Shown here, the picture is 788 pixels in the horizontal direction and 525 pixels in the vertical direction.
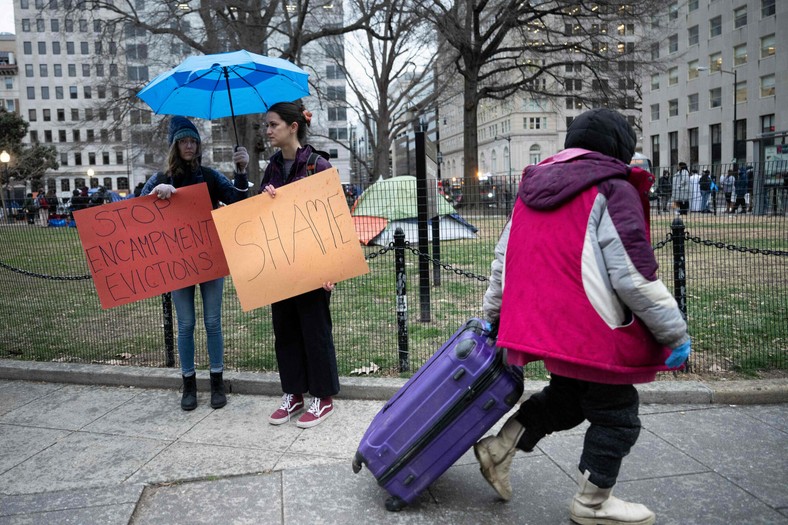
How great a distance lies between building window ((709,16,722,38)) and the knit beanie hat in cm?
6459

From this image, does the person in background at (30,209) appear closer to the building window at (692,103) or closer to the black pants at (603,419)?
the black pants at (603,419)

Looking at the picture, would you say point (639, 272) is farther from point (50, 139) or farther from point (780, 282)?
point (50, 139)

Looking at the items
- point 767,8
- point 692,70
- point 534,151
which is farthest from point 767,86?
point 534,151

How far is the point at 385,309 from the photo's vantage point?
296 inches

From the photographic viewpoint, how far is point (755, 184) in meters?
5.60

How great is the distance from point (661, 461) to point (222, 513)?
99.3 inches

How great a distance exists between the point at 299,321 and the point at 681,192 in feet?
13.3

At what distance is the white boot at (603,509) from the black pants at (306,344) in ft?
6.40

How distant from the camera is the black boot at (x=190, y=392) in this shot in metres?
4.68

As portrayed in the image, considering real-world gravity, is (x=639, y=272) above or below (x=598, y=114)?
below

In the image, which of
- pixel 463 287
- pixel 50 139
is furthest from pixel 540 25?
pixel 50 139

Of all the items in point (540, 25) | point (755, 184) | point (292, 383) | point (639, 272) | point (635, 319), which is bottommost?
point (292, 383)

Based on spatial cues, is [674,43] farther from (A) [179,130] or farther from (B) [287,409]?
(B) [287,409]

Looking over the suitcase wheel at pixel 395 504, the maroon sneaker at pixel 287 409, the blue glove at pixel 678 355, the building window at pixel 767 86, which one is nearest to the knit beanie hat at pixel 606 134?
the blue glove at pixel 678 355
